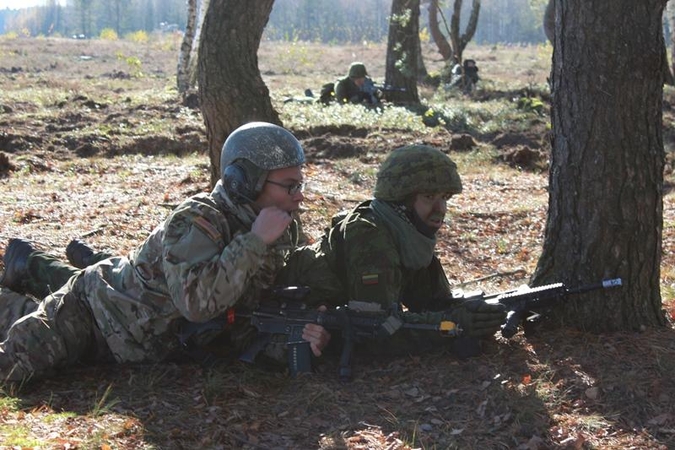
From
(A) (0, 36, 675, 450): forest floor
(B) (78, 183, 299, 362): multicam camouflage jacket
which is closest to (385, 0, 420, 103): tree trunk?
(A) (0, 36, 675, 450): forest floor

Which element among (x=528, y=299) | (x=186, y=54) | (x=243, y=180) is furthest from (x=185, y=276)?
(x=186, y=54)

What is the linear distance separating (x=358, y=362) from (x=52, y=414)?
1.64m

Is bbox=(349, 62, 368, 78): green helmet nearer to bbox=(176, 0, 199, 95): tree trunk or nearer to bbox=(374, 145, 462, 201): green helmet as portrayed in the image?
bbox=(176, 0, 199, 95): tree trunk

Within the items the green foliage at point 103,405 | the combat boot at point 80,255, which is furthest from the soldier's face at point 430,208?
the combat boot at point 80,255

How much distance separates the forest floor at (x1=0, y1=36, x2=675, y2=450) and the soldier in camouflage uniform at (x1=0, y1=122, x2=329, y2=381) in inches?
7.1

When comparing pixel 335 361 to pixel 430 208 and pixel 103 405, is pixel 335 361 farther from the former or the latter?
pixel 103 405

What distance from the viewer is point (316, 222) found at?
27.6 ft

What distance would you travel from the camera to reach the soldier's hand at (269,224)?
4.18m

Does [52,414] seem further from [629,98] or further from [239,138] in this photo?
[629,98]

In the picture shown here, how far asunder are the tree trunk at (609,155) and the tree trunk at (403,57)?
599 inches

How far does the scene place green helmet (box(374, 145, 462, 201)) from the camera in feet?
15.5

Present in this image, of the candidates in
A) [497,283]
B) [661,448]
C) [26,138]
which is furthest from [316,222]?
[26,138]

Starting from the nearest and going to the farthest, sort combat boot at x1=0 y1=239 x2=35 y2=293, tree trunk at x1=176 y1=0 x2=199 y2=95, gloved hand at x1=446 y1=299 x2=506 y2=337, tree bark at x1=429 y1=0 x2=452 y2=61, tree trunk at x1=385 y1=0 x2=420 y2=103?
gloved hand at x1=446 y1=299 x2=506 y2=337
combat boot at x1=0 y1=239 x2=35 y2=293
tree trunk at x1=385 y1=0 x2=420 y2=103
tree trunk at x1=176 y1=0 x2=199 y2=95
tree bark at x1=429 y1=0 x2=452 y2=61

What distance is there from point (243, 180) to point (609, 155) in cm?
200
